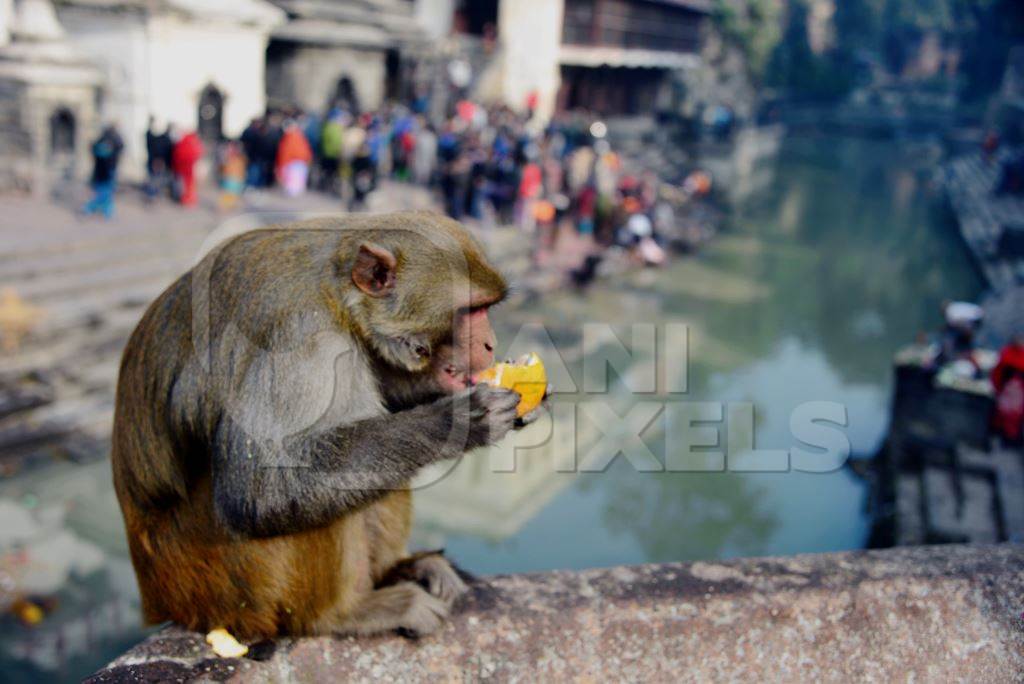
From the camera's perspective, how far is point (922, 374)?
7.39 meters

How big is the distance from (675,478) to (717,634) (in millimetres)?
5598

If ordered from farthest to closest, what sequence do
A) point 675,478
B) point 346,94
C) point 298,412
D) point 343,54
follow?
point 346,94
point 343,54
point 675,478
point 298,412

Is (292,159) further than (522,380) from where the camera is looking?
Yes

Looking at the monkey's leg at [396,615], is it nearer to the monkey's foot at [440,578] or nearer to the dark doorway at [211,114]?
the monkey's foot at [440,578]

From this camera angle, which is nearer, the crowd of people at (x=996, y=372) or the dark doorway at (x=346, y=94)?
the crowd of people at (x=996, y=372)

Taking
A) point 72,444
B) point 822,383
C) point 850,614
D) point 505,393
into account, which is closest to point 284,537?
point 505,393

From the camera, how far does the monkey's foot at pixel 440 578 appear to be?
2.59m

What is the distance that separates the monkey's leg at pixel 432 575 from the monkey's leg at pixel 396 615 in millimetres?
85

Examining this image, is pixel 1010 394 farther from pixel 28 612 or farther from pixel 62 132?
pixel 62 132

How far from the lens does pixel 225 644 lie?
232cm

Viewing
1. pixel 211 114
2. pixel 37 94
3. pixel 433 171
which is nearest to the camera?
pixel 37 94

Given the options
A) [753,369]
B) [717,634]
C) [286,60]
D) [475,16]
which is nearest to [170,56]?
[286,60]

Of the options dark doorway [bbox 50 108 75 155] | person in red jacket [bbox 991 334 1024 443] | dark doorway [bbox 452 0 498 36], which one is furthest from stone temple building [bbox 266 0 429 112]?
person in red jacket [bbox 991 334 1024 443]

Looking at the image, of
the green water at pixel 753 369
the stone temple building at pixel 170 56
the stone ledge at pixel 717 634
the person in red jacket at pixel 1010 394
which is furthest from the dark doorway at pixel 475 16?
the stone ledge at pixel 717 634
